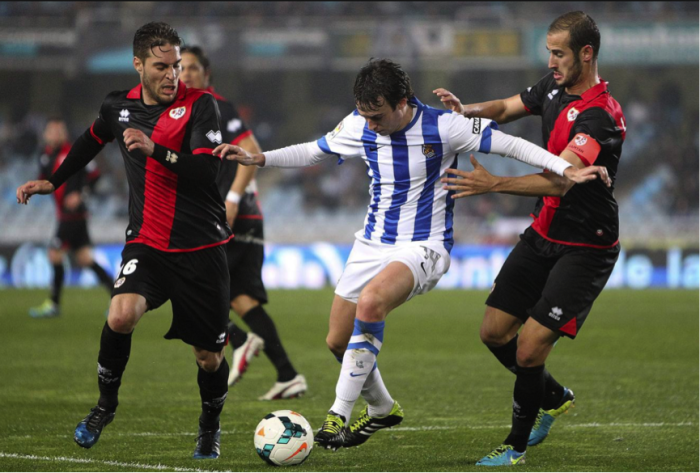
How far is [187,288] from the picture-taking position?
4766mm

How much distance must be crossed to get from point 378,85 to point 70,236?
343 inches

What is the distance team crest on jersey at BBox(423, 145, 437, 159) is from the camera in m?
5.07

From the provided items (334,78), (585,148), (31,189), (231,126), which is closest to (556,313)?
(585,148)

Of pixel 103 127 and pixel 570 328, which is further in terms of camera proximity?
pixel 103 127

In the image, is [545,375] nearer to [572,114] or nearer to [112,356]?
[572,114]

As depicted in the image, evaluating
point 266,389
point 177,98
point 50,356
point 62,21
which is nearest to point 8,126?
point 62,21

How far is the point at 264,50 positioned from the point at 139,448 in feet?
64.8

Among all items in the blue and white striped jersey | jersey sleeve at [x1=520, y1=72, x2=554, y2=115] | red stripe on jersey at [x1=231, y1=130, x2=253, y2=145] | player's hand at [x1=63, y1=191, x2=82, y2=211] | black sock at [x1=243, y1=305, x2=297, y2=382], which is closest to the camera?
the blue and white striped jersey

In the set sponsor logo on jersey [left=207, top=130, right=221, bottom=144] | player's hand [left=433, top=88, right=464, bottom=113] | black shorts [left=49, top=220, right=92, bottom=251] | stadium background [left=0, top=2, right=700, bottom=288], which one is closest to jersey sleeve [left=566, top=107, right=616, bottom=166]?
player's hand [left=433, top=88, right=464, bottom=113]

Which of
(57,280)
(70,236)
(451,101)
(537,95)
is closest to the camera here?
(451,101)

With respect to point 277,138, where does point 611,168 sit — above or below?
above

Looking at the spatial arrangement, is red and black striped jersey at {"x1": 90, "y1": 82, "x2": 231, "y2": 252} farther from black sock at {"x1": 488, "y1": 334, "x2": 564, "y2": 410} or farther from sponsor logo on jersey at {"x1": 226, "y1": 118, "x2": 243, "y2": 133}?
sponsor logo on jersey at {"x1": 226, "y1": 118, "x2": 243, "y2": 133}

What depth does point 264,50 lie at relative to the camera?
23.9 meters

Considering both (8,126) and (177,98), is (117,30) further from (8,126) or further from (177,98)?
(177,98)
